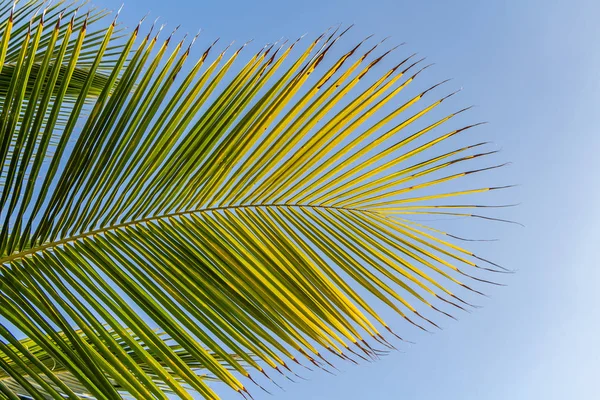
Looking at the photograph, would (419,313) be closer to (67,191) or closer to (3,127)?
(67,191)

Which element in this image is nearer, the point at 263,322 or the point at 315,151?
the point at 263,322

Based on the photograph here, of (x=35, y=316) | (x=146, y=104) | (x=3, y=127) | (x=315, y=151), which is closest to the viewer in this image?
(x=35, y=316)

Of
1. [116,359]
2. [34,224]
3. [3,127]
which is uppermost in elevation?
[3,127]

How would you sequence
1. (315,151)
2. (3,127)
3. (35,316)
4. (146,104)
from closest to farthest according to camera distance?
(35,316), (3,127), (146,104), (315,151)

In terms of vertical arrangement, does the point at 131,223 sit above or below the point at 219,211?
below

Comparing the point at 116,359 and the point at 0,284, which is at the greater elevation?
the point at 0,284

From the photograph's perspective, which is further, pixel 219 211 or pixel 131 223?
pixel 219 211

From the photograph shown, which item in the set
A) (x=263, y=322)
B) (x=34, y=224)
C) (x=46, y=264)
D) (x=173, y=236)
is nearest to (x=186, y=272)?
(x=173, y=236)

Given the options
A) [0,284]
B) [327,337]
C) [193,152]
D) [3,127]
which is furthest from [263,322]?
[3,127]
